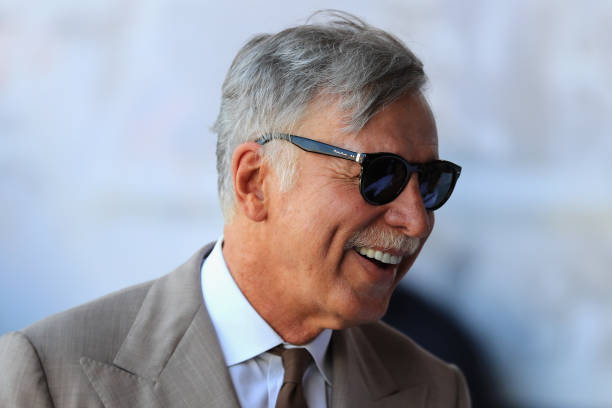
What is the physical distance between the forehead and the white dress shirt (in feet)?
1.73

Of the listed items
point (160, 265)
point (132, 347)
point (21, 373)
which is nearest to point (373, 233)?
point (132, 347)

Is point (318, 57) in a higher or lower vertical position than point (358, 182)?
higher

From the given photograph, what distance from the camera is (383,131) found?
72.8 inches

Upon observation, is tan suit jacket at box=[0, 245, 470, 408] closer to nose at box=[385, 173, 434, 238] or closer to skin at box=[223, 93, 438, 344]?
skin at box=[223, 93, 438, 344]

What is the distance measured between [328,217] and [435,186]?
1.15 feet

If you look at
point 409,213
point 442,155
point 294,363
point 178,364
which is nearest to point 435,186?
point 409,213

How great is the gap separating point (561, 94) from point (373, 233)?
6.34 ft

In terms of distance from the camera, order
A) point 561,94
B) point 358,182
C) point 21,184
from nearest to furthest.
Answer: point 358,182 → point 21,184 → point 561,94

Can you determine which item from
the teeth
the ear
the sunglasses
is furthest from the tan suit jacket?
the sunglasses

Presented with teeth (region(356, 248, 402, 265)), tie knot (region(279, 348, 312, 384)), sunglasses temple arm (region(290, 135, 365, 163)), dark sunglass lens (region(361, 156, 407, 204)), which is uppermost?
sunglasses temple arm (region(290, 135, 365, 163))

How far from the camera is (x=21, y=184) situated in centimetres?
295

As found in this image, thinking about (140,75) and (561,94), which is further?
(561,94)

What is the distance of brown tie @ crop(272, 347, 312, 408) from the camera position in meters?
1.92

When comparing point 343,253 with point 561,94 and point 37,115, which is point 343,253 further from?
point 561,94
